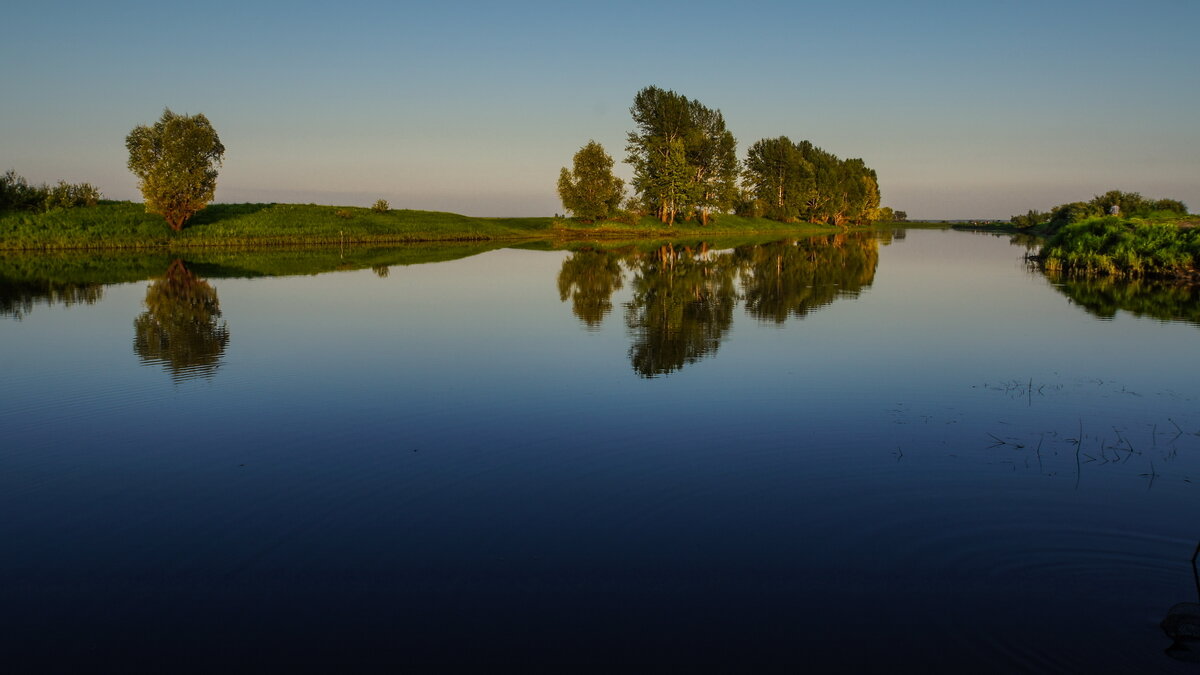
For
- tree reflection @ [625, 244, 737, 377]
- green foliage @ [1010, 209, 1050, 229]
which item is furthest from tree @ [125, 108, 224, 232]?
green foliage @ [1010, 209, 1050, 229]

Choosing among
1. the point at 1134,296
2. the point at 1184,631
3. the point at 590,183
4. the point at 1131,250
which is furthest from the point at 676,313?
Result: the point at 590,183

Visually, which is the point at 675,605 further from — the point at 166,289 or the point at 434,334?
the point at 166,289

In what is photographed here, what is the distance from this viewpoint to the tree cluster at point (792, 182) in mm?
130375

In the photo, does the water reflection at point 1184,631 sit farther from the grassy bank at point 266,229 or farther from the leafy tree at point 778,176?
the leafy tree at point 778,176

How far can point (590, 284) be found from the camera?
37625 millimetres

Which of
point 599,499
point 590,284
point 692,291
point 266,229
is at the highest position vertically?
point 266,229

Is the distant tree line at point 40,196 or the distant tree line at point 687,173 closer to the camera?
the distant tree line at point 40,196

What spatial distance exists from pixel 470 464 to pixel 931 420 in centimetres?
812

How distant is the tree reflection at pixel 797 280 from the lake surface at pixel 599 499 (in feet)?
20.3

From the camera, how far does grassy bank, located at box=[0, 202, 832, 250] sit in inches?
2628

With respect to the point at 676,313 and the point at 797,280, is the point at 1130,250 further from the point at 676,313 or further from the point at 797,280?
the point at 676,313

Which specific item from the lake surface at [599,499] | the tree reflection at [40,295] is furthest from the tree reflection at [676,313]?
the tree reflection at [40,295]

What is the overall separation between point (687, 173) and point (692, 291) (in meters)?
67.4

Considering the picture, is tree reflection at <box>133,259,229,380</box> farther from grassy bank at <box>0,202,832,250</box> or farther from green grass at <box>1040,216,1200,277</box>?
green grass at <box>1040,216,1200,277</box>
